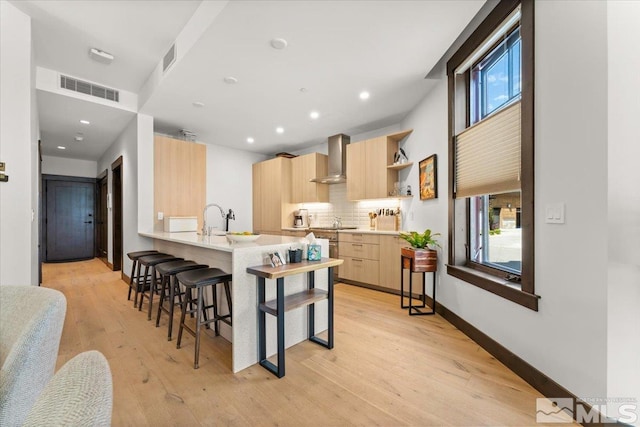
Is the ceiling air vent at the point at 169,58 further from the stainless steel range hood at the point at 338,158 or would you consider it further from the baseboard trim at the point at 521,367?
the baseboard trim at the point at 521,367

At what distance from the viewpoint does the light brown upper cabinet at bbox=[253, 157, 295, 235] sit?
5.87 m

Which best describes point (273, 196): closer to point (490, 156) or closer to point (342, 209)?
point (342, 209)

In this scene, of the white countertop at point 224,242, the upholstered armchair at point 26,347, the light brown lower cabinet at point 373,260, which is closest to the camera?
the upholstered armchair at point 26,347

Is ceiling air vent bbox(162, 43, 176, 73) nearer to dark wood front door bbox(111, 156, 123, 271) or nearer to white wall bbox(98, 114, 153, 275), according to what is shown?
white wall bbox(98, 114, 153, 275)

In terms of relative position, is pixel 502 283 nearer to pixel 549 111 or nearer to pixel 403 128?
pixel 549 111

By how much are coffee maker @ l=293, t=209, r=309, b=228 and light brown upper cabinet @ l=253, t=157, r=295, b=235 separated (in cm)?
10

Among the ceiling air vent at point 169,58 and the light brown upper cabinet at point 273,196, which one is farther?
the light brown upper cabinet at point 273,196

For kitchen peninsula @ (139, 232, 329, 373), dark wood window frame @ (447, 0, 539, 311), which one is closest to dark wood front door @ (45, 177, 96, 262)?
kitchen peninsula @ (139, 232, 329, 373)

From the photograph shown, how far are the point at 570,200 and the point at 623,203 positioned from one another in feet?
0.73

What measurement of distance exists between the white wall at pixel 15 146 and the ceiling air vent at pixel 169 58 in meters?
1.04

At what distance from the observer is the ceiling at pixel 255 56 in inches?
85.6

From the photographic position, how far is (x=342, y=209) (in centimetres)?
548

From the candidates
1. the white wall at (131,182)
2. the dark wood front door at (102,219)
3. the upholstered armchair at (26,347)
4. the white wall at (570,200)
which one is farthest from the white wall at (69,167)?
the white wall at (570,200)

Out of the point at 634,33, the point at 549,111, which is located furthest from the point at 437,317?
the point at 634,33
